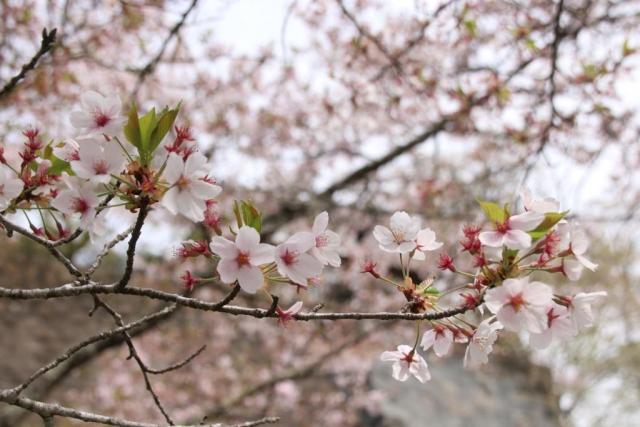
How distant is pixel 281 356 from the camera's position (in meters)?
8.14

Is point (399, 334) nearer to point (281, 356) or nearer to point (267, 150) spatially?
point (281, 356)

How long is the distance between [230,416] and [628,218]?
5.13 m

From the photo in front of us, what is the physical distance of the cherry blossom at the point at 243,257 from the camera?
1053mm

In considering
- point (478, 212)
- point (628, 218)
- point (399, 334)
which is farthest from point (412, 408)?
point (628, 218)

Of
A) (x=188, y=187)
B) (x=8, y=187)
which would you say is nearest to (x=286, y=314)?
(x=188, y=187)

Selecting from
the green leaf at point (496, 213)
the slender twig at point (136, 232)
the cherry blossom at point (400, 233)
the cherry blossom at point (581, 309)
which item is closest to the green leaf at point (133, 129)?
the slender twig at point (136, 232)

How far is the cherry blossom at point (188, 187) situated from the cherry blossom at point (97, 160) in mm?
111

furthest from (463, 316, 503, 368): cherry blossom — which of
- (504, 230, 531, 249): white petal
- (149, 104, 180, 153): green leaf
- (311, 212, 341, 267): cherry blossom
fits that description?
(149, 104, 180, 153): green leaf

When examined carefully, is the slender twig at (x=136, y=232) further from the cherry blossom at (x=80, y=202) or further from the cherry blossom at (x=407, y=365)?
the cherry blossom at (x=407, y=365)

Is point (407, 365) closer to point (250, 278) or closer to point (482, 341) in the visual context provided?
point (482, 341)

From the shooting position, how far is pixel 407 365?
53.3 inches

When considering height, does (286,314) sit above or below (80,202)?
below

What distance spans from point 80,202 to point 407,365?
79cm

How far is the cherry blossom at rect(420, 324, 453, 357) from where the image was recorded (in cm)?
130
